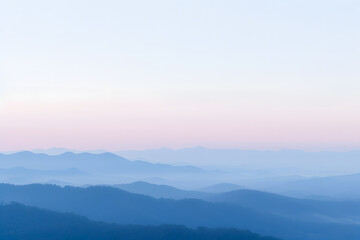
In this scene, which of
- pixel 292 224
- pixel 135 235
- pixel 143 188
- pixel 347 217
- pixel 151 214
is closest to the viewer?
pixel 135 235

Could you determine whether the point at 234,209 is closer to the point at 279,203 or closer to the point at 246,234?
the point at 279,203

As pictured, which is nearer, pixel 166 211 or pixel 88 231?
pixel 88 231

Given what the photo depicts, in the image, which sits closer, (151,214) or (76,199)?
(151,214)

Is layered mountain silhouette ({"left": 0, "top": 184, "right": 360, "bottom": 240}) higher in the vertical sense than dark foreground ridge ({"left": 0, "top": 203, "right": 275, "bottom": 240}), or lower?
higher

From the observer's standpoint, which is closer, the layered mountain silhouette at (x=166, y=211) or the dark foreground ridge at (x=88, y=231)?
the dark foreground ridge at (x=88, y=231)

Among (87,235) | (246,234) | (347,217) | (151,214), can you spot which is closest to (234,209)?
(151,214)

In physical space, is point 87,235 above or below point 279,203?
below

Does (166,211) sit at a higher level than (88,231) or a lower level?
higher

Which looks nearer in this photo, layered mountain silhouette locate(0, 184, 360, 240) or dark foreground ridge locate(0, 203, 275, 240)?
dark foreground ridge locate(0, 203, 275, 240)
